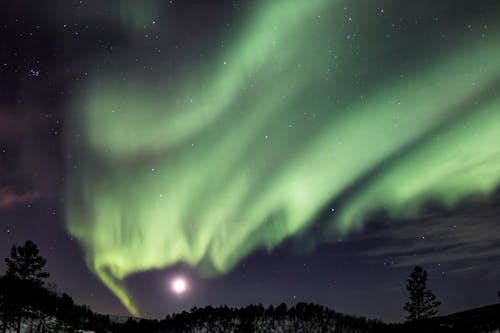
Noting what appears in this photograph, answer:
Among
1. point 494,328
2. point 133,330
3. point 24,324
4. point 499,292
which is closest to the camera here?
point 499,292

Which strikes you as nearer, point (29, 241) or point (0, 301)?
point (29, 241)

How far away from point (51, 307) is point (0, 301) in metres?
54.5

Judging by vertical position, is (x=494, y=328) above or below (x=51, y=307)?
below

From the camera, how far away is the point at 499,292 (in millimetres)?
83938

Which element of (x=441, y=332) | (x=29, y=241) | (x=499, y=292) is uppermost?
(x=29, y=241)

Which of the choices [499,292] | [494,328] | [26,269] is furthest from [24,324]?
[494,328]

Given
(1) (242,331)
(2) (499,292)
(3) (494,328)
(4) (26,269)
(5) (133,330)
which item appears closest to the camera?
(4) (26,269)

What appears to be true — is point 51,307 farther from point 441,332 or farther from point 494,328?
point 494,328

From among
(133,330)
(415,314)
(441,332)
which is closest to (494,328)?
(441,332)

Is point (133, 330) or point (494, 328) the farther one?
point (133, 330)

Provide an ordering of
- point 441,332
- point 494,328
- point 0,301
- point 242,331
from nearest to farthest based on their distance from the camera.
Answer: point 0,301 < point 242,331 < point 494,328 < point 441,332

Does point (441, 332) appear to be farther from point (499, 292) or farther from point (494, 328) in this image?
point (499, 292)

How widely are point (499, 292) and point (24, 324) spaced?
10068 centimetres

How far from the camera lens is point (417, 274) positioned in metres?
63.8
